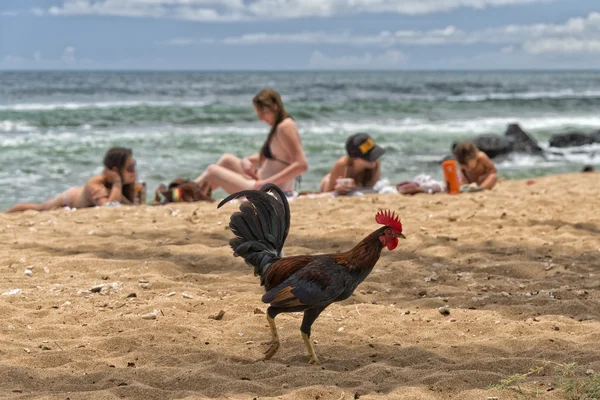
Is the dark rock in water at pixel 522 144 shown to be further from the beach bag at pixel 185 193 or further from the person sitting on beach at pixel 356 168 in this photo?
the beach bag at pixel 185 193

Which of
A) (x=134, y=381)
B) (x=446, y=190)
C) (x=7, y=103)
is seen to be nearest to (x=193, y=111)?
(x=7, y=103)

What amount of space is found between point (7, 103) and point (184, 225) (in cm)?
3448

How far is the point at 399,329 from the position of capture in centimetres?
475

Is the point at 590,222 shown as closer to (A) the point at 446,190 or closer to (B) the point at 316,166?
(A) the point at 446,190

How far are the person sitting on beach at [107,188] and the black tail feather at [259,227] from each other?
18.9 ft

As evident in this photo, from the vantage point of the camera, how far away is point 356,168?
10578mm

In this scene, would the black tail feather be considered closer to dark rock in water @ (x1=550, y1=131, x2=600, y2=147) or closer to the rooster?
the rooster

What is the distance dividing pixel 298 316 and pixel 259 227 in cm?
100

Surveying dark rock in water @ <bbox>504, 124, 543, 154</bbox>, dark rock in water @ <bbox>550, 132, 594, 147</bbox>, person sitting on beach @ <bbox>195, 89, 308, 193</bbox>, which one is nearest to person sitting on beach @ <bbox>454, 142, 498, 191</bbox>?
person sitting on beach @ <bbox>195, 89, 308, 193</bbox>

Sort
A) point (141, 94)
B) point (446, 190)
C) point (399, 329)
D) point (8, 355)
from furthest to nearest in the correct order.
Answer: point (141, 94)
point (446, 190)
point (399, 329)
point (8, 355)

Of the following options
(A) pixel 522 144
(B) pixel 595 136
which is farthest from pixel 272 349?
(B) pixel 595 136

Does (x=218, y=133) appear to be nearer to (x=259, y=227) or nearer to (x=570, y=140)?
(x=570, y=140)

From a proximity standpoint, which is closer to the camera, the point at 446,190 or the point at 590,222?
the point at 590,222

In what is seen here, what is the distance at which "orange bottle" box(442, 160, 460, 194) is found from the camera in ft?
33.3
